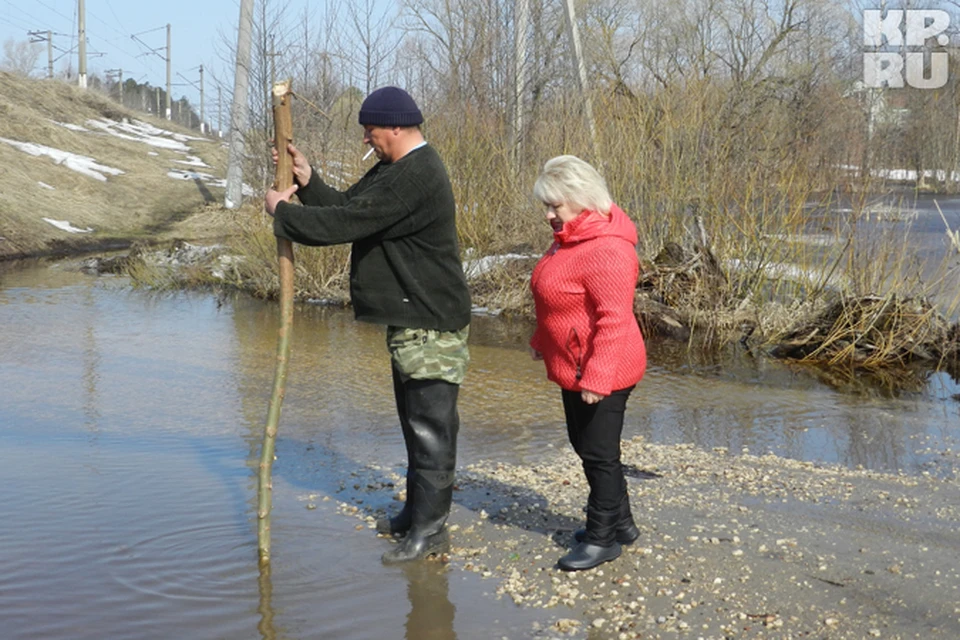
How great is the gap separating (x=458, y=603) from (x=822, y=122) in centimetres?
1729

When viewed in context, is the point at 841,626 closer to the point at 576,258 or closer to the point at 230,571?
the point at 576,258

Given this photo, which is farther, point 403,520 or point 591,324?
point 403,520

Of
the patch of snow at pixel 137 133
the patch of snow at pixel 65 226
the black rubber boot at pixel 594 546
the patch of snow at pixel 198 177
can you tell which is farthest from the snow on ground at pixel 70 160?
the black rubber boot at pixel 594 546

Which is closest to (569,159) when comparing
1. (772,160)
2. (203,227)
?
(772,160)

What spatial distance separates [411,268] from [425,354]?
1.21 ft

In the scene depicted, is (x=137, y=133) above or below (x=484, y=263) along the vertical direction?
above

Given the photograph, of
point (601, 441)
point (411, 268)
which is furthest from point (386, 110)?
point (601, 441)

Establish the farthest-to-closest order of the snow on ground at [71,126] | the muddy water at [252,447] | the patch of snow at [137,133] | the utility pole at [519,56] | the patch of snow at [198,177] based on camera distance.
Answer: the patch of snow at [137,133], the snow on ground at [71,126], the patch of snow at [198,177], the utility pole at [519,56], the muddy water at [252,447]

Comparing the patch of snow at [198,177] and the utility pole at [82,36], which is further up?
the utility pole at [82,36]

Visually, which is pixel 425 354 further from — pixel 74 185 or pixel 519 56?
pixel 74 185

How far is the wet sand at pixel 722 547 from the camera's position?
3.92 meters

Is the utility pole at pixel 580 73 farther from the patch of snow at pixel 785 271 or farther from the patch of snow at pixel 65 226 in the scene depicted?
the patch of snow at pixel 65 226

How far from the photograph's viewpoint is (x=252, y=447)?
655cm

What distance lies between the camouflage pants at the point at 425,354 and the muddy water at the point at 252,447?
2.74 ft
